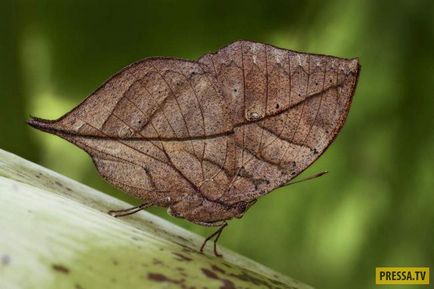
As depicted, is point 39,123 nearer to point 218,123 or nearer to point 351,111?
point 218,123

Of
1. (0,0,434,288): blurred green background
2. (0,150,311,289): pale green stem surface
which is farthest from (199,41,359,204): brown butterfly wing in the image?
(0,0,434,288): blurred green background

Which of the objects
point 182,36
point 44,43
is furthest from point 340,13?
point 44,43

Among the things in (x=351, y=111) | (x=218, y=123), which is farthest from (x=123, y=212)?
(x=351, y=111)

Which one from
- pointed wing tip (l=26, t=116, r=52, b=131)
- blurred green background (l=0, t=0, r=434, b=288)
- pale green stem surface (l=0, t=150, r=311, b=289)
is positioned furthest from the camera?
Result: blurred green background (l=0, t=0, r=434, b=288)

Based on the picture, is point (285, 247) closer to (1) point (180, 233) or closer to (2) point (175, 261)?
(1) point (180, 233)

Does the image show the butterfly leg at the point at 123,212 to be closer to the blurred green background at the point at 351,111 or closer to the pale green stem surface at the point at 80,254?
the pale green stem surface at the point at 80,254

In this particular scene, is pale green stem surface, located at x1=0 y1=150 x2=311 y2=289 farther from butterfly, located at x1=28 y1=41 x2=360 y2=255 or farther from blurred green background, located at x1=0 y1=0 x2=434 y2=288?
blurred green background, located at x1=0 y1=0 x2=434 y2=288

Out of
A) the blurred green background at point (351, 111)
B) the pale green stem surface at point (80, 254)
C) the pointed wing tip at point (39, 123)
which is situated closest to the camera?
the pale green stem surface at point (80, 254)

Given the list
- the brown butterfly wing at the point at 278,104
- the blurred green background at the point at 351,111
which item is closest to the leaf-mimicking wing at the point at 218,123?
the brown butterfly wing at the point at 278,104
